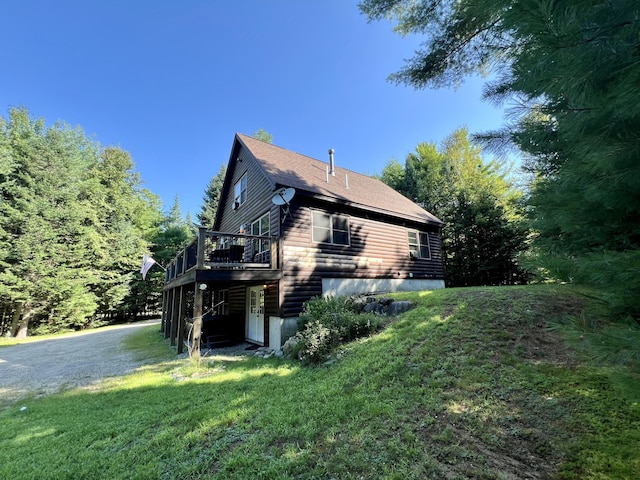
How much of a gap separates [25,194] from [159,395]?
19880 mm

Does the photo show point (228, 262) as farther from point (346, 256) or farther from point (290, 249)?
point (346, 256)

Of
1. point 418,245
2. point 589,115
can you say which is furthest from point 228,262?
point 418,245

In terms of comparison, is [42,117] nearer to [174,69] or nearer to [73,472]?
[174,69]

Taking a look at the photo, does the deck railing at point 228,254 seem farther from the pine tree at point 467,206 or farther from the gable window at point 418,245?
the pine tree at point 467,206

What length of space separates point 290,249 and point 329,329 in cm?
304

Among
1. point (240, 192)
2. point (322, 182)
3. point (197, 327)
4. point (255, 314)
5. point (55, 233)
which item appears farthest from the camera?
point (55, 233)

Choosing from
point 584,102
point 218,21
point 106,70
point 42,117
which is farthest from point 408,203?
point 42,117

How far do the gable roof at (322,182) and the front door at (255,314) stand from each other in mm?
4182

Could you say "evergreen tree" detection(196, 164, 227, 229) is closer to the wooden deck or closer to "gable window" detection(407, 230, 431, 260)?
the wooden deck

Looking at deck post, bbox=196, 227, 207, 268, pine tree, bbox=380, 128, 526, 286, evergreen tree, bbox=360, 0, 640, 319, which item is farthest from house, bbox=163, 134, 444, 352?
evergreen tree, bbox=360, 0, 640, 319

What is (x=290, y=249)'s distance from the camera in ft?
29.6

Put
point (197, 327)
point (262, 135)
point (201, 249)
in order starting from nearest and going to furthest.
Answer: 1. point (201, 249)
2. point (197, 327)
3. point (262, 135)

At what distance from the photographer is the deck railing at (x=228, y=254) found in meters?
7.31

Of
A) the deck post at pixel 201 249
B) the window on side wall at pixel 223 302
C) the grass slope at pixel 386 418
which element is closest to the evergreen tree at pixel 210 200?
the window on side wall at pixel 223 302
